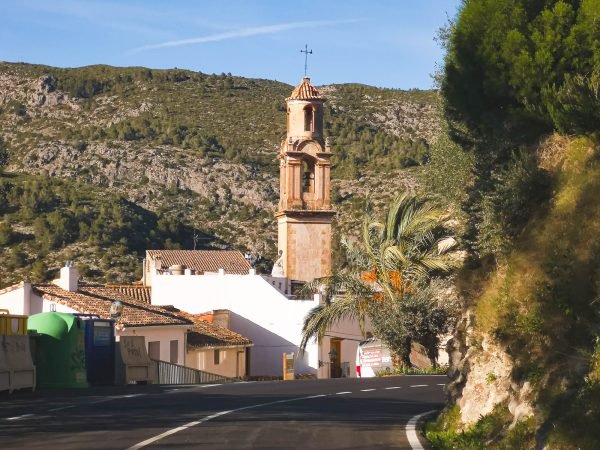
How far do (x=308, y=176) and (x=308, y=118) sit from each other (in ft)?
11.6

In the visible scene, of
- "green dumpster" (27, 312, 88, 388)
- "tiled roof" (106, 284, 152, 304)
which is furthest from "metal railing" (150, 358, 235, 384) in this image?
"tiled roof" (106, 284, 152, 304)

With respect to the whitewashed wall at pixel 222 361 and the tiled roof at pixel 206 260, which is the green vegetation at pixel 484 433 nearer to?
the whitewashed wall at pixel 222 361

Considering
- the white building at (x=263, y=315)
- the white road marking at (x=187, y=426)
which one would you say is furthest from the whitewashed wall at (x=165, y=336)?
the white road marking at (x=187, y=426)

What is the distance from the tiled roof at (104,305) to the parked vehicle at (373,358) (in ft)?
28.3

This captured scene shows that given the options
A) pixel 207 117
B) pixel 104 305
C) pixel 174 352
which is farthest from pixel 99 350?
pixel 207 117

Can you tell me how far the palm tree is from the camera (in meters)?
42.6

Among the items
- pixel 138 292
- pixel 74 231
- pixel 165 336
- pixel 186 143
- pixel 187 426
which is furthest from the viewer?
pixel 186 143

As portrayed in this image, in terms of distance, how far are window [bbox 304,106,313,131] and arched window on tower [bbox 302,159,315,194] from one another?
2.03 meters

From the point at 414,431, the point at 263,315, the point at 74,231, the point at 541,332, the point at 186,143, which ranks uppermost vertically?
the point at 186,143

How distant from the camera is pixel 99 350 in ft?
113

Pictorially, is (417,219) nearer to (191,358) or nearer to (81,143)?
(191,358)

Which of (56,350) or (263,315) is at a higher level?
(263,315)

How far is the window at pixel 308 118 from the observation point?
7494 centimetres

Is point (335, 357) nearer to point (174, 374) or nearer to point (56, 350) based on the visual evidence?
point (174, 374)
